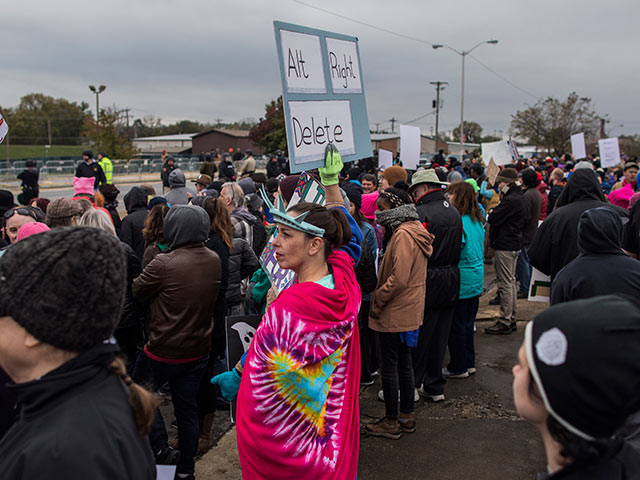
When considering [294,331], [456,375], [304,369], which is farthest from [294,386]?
[456,375]

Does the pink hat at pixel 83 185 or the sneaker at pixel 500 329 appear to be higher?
the pink hat at pixel 83 185

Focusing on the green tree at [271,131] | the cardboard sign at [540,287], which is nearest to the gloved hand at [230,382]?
the cardboard sign at [540,287]

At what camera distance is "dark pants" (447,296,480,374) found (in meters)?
5.84

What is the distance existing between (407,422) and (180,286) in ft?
7.86

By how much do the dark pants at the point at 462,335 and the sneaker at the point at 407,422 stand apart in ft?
4.46

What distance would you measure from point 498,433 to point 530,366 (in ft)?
12.7

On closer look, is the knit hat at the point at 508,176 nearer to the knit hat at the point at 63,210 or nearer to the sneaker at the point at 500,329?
the sneaker at the point at 500,329

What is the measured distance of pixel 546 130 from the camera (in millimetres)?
47594

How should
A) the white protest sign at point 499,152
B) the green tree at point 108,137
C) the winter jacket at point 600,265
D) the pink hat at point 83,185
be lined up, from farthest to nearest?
the green tree at point 108,137 → the white protest sign at point 499,152 → the pink hat at point 83,185 → the winter jacket at point 600,265

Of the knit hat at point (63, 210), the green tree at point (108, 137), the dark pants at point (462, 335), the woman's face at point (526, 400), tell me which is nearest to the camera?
the woman's face at point (526, 400)

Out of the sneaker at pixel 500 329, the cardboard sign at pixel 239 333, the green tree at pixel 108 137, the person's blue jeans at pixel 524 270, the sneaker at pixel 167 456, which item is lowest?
the sneaker at pixel 500 329

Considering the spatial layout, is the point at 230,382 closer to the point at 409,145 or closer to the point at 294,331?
the point at 294,331

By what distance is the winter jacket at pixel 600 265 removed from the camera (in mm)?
3264

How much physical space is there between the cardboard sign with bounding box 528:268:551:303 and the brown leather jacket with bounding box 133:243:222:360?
2.96 m
